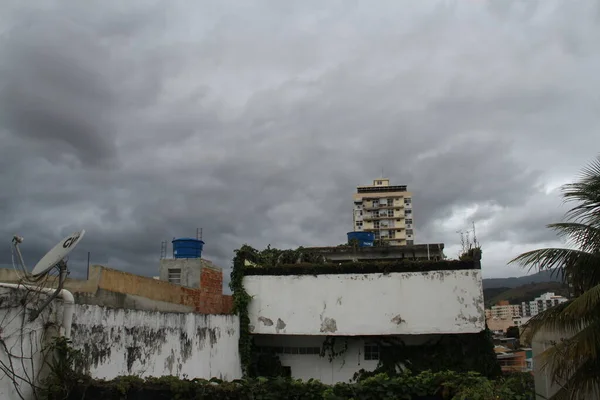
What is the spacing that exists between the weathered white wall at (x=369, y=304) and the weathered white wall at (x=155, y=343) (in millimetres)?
1482

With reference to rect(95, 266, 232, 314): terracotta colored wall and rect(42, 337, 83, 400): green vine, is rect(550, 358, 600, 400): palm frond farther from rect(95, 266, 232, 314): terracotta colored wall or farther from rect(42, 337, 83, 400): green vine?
rect(95, 266, 232, 314): terracotta colored wall

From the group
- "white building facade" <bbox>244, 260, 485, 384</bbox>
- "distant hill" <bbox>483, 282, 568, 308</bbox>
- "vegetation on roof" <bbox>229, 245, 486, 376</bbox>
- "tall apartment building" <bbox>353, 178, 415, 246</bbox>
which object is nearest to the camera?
"white building facade" <bbox>244, 260, 485, 384</bbox>

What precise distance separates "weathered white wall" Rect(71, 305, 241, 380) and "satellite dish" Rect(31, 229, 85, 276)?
4.07 ft

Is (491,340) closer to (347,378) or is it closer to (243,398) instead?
(347,378)

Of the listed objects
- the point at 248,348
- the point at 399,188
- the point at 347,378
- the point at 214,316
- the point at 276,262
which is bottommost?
the point at 347,378

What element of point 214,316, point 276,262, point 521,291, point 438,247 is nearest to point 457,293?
point 438,247

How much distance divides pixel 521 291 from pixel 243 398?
112 metres

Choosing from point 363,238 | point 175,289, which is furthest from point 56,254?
point 363,238

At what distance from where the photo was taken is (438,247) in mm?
18984

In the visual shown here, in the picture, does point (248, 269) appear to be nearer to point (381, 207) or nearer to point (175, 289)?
point (175, 289)

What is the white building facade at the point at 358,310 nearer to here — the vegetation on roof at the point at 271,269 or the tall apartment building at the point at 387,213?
the vegetation on roof at the point at 271,269

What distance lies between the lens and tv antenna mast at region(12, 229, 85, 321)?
6328 millimetres

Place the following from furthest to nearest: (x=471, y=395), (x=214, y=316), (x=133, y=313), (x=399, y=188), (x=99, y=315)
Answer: (x=399, y=188) < (x=214, y=316) < (x=133, y=313) < (x=99, y=315) < (x=471, y=395)

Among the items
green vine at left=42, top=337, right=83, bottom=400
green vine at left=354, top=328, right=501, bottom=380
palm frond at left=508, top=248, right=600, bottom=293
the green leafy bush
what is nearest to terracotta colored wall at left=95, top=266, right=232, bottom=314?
green vine at left=42, top=337, right=83, bottom=400
